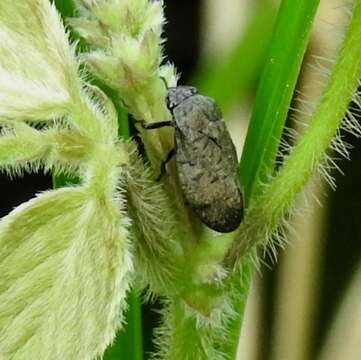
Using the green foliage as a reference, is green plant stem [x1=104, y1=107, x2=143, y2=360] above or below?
below

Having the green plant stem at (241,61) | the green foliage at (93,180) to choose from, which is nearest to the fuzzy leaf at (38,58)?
the green foliage at (93,180)

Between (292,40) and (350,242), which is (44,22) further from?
(350,242)

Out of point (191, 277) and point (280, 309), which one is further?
point (280, 309)

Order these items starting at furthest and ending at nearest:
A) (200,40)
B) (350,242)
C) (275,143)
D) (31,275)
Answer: (350,242) → (200,40) → (275,143) → (31,275)

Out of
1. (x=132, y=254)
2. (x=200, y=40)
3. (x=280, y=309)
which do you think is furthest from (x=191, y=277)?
(x=280, y=309)

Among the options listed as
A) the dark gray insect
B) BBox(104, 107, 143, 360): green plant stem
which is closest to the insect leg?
the dark gray insect

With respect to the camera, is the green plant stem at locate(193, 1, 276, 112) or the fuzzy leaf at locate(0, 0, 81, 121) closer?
the fuzzy leaf at locate(0, 0, 81, 121)

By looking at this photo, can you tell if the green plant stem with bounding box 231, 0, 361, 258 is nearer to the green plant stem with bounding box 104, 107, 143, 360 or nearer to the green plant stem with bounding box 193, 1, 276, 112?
the green plant stem with bounding box 104, 107, 143, 360
